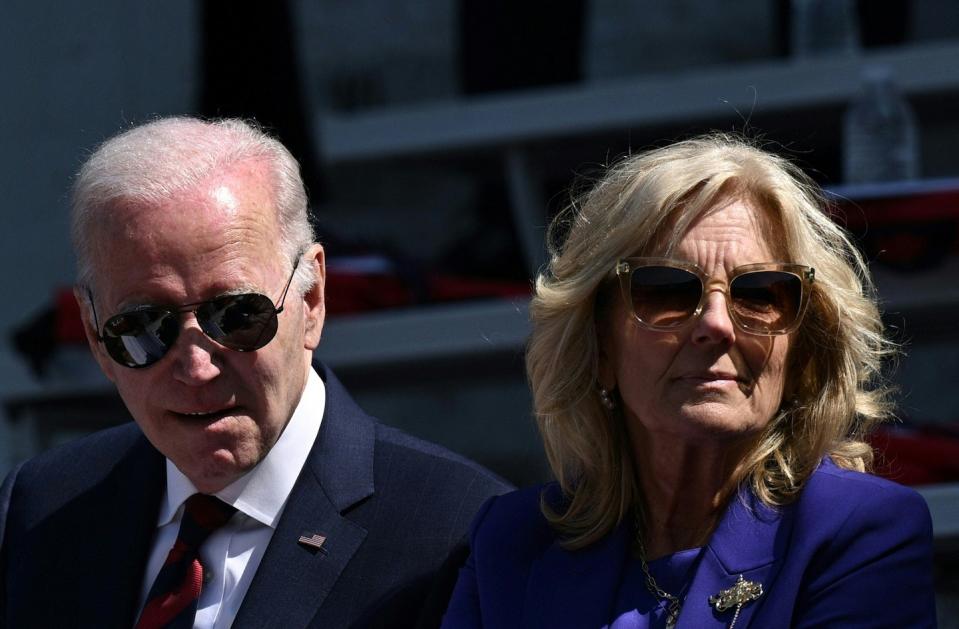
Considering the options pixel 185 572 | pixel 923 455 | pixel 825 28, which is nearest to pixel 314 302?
pixel 185 572

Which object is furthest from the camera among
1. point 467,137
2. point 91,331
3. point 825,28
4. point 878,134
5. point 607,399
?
point 467,137

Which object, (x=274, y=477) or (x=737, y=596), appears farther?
(x=274, y=477)

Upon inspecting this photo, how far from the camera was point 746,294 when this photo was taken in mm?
2145

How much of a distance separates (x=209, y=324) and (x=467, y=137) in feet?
9.76

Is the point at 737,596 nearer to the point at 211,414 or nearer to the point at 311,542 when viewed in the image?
the point at 311,542

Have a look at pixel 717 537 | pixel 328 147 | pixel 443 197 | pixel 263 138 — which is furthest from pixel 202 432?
pixel 443 197

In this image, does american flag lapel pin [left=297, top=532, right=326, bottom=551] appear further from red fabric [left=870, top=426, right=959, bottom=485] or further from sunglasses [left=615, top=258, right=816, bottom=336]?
red fabric [left=870, top=426, right=959, bottom=485]

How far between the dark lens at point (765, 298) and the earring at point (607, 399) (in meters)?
0.28

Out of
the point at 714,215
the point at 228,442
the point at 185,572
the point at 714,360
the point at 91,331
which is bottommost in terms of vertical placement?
the point at 185,572

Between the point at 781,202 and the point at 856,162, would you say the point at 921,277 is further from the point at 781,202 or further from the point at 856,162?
the point at 781,202

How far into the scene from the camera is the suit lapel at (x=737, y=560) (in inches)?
81.4

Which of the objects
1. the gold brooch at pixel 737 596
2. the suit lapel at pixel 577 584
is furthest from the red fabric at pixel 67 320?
the gold brooch at pixel 737 596

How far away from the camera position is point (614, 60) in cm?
623

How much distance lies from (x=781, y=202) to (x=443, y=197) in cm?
425
